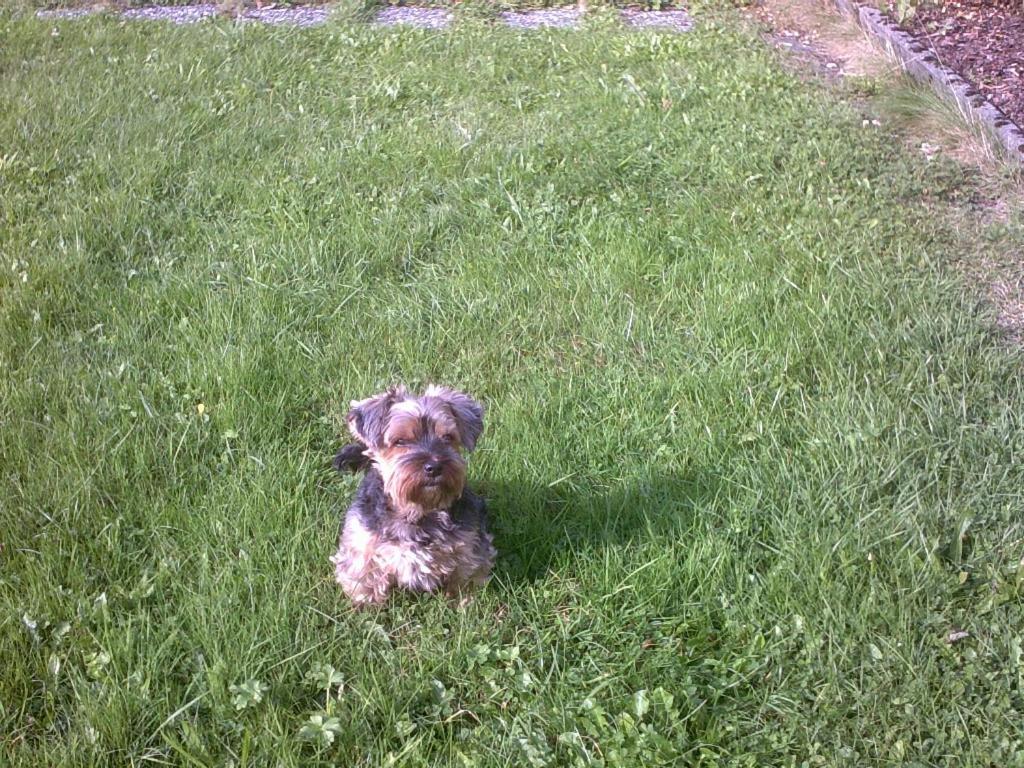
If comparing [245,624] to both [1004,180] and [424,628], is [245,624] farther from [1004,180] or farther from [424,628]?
[1004,180]

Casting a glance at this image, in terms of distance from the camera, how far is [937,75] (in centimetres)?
777

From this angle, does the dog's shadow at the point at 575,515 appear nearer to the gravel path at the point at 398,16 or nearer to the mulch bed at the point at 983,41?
the mulch bed at the point at 983,41

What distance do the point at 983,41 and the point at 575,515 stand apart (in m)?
7.07

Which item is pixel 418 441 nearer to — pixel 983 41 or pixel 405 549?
pixel 405 549

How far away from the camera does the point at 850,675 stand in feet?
11.0

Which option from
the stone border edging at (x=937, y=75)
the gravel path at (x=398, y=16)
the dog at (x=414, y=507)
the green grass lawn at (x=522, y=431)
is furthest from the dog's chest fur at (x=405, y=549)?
the gravel path at (x=398, y=16)

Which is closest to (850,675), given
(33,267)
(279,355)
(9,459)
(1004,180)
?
(279,355)

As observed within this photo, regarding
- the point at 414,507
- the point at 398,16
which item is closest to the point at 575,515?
the point at 414,507

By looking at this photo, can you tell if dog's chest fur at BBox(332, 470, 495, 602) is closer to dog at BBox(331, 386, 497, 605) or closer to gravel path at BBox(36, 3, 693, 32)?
dog at BBox(331, 386, 497, 605)

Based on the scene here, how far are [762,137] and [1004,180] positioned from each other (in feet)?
5.47

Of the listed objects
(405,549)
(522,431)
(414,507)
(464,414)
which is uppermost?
(464,414)

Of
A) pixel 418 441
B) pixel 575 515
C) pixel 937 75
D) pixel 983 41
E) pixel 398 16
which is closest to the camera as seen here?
pixel 418 441

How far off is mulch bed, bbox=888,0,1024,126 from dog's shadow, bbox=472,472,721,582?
485cm

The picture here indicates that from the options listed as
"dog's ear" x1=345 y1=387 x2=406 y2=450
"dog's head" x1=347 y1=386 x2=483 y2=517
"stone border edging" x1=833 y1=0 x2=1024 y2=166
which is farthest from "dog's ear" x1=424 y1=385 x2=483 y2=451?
"stone border edging" x1=833 y1=0 x2=1024 y2=166
